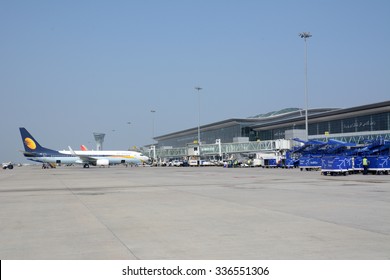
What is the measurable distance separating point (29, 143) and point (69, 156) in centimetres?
875

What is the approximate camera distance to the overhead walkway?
286 ft

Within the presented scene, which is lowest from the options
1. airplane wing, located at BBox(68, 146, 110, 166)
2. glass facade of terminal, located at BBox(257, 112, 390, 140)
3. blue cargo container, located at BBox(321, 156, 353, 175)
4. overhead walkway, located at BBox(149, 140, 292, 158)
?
blue cargo container, located at BBox(321, 156, 353, 175)

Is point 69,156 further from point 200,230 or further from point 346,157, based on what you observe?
point 200,230

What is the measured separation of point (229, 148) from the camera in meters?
118

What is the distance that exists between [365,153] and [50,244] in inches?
1728

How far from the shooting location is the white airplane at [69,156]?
93.1 m

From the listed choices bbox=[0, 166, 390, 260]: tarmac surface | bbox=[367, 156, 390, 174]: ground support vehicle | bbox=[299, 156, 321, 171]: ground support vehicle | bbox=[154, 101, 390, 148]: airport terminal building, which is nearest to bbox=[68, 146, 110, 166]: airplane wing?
bbox=[154, 101, 390, 148]: airport terminal building

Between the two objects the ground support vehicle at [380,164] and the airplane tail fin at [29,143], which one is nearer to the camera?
the ground support vehicle at [380,164]

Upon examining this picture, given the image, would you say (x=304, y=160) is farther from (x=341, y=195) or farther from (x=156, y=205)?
(x=156, y=205)

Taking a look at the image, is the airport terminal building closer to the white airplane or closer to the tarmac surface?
the white airplane

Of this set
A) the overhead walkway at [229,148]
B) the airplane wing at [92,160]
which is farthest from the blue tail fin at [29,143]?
the overhead walkway at [229,148]

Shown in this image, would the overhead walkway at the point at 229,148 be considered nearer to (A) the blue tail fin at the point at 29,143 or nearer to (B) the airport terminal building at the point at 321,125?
(B) the airport terminal building at the point at 321,125
